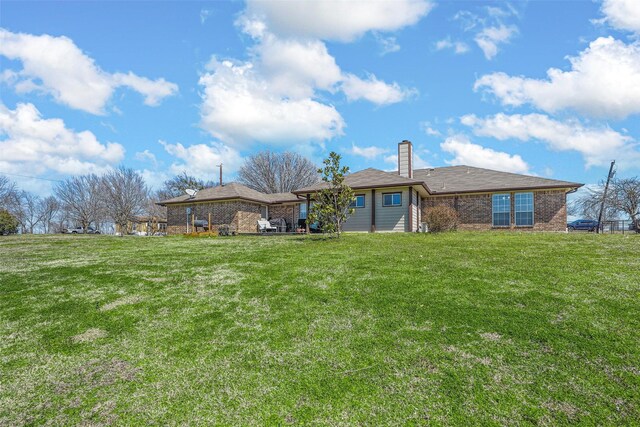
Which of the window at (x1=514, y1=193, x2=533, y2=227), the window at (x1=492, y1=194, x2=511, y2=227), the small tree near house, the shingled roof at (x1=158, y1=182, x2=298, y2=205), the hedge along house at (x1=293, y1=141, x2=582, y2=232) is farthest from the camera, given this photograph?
the shingled roof at (x1=158, y1=182, x2=298, y2=205)

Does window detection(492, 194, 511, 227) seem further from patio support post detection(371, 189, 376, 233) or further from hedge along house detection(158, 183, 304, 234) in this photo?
hedge along house detection(158, 183, 304, 234)

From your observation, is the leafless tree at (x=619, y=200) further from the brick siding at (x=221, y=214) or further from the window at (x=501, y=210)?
the brick siding at (x=221, y=214)

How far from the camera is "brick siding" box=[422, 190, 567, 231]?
18.1 metres

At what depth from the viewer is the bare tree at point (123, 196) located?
1357 inches

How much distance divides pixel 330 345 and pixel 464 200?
18.0 metres

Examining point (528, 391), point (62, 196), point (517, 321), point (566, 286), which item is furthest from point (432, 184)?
point (62, 196)

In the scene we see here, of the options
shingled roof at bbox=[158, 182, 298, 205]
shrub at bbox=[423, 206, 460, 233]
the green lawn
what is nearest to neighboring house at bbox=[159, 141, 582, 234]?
shrub at bbox=[423, 206, 460, 233]

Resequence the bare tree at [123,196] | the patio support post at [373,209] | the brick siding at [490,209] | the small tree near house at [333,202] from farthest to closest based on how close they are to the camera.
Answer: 1. the bare tree at [123,196]
2. the patio support post at [373,209]
3. the brick siding at [490,209]
4. the small tree near house at [333,202]

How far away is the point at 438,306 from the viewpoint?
5.43 m

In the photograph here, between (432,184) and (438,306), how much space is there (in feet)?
57.7

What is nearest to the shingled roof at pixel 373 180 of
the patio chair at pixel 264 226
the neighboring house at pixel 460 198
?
the neighboring house at pixel 460 198

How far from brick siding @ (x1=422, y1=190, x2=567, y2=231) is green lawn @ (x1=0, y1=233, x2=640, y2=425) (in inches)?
464

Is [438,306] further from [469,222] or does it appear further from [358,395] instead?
[469,222]

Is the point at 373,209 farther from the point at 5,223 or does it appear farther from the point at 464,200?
the point at 5,223
